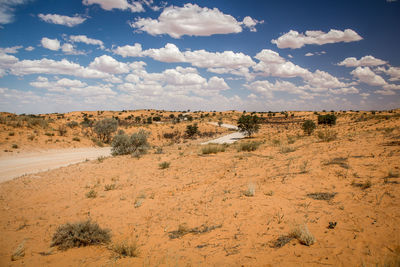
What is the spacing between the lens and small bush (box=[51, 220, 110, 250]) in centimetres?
479

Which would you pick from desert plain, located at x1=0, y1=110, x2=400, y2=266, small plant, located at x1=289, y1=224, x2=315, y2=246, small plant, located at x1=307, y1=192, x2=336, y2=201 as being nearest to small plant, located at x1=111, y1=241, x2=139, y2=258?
desert plain, located at x1=0, y1=110, x2=400, y2=266

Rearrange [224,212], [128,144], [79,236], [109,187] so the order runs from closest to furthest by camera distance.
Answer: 1. [79,236]
2. [224,212]
3. [109,187]
4. [128,144]

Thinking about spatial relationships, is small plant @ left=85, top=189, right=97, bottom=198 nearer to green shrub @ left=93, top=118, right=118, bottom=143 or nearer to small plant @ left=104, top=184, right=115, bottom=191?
small plant @ left=104, top=184, right=115, bottom=191

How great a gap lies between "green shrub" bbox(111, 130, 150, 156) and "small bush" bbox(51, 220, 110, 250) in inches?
476

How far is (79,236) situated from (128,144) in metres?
13.3

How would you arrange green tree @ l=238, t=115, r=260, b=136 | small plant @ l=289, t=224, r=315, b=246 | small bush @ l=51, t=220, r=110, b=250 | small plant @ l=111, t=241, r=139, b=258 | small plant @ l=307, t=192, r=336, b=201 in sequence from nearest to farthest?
small plant @ l=289, t=224, r=315, b=246 → small plant @ l=111, t=241, r=139, b=258 → small bush @ l=51, t=220, r=110, b=250 → small plant @ l=307, t=192, r=336, b=201 → green tree @ l=238, t=115, r=260, b=136

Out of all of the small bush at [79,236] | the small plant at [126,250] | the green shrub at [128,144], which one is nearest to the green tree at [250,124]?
the green shrub at [128,144]

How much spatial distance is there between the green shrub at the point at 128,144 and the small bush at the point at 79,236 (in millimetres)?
12084

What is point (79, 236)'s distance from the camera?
4836 mm

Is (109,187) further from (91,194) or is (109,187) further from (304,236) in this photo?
(304,236)

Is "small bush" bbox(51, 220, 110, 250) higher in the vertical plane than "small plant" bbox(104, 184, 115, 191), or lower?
higher

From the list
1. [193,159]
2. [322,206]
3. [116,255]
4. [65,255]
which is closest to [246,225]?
[322,206]

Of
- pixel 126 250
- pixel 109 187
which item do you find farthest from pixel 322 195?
pixel 109 187

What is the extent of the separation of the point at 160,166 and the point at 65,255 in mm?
7846
